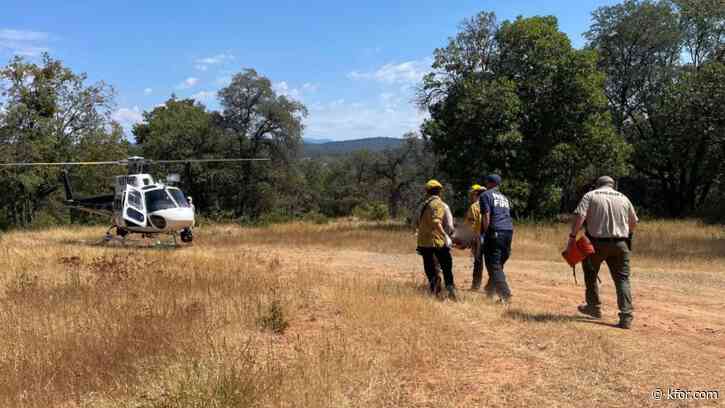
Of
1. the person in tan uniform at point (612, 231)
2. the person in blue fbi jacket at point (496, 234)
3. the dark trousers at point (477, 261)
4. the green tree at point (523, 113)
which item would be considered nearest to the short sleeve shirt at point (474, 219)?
the dark trousers at point (477, 261)

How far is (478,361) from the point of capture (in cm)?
518

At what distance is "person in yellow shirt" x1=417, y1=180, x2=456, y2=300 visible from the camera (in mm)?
7637

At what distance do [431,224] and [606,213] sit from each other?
2.28 m

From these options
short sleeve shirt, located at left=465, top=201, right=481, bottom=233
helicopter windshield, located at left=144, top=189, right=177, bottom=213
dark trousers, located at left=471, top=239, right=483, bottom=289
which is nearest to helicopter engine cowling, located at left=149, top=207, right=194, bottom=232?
helicopter windshield, located at left=144, top=189, right=177, bottom=213

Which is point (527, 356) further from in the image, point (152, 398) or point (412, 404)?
point (152, 398)

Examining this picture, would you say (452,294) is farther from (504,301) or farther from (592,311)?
(592,311)

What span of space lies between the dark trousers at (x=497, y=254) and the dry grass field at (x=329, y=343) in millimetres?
361

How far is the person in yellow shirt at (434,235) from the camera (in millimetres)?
7637

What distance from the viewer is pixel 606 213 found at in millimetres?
6441

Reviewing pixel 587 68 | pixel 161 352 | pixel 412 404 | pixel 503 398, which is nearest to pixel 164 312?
pixel 161 352

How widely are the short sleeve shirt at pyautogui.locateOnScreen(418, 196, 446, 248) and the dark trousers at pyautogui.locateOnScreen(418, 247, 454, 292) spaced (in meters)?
0.11

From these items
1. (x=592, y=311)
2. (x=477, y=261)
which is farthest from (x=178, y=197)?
(x=592, y=311)

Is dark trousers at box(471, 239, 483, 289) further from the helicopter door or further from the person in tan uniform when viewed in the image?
the helicopter door

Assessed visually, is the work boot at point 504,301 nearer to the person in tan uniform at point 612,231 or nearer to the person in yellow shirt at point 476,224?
the person in yellow shirt at point 476,224
